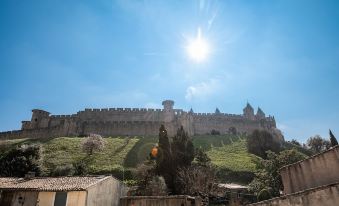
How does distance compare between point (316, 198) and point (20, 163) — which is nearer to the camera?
point (316, 198)

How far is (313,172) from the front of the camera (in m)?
15.0

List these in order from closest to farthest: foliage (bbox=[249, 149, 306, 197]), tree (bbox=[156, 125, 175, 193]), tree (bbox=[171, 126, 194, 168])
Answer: foliage (bbox=[249, 149, 306, 197]), tree (bbox=[156, 125, 175, 193]), tree (bbox=[171, 126, 194, 168])

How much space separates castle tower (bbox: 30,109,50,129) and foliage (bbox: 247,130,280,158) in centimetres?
4676

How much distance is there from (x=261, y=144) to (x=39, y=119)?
50627 mm

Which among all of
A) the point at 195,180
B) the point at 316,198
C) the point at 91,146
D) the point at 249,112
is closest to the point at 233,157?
the point at 195,180

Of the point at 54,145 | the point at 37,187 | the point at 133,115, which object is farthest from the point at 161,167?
the point at 133,115

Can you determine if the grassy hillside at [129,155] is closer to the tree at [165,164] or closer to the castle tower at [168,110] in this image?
the tree at [165,164]

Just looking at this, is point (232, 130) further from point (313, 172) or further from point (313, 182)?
point (313, 182)

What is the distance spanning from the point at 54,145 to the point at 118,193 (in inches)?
1254

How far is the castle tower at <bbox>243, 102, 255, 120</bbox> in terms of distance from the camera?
81400 mm

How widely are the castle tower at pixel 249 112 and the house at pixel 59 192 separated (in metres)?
63.4

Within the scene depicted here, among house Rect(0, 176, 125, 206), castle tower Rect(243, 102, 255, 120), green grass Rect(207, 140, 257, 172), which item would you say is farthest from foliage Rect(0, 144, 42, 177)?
castle tower Rect(243, 102, 255, 120)

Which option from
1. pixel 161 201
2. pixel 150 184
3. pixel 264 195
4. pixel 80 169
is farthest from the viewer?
pixel 80 169

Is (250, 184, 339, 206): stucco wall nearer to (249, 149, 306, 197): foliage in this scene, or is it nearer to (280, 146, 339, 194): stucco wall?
(280, 146, 339, 194): stucco wall
